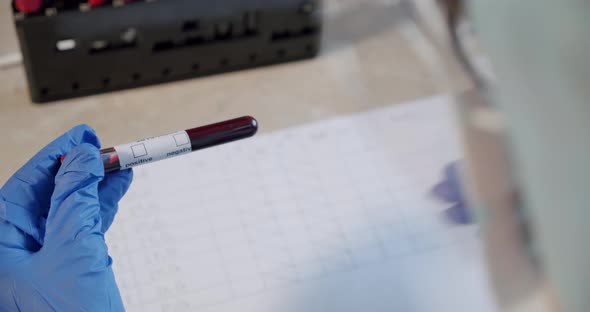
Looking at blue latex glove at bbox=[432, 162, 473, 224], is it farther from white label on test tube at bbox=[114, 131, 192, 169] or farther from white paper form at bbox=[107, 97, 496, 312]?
white label on test tube at bbox=[114, 131, 192, 169]

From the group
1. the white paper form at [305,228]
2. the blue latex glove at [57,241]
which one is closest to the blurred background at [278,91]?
the white paper form at [305,228]

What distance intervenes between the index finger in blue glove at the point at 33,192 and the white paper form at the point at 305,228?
9 cm

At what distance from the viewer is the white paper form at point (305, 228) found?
650mm

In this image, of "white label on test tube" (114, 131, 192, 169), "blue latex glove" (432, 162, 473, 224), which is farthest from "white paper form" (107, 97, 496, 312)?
"white label on test tube" (114, 131, 192, 169)

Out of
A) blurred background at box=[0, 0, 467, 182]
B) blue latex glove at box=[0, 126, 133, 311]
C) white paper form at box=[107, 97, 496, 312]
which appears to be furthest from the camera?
blurred background at box=[0, 0, 467, 182]

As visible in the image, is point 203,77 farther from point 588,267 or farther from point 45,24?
point 588,267

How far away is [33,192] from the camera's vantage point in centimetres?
59

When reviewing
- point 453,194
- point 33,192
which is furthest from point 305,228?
point 33,192

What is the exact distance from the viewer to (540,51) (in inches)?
11.6

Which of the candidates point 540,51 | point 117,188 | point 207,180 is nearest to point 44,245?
point 117,188

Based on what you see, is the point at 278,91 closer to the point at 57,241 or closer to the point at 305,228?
the point at 305,228

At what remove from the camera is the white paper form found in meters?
0.65

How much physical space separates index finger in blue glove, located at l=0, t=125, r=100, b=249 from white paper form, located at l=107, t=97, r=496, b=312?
0.09 m

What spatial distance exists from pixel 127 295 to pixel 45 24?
303 millimetres
